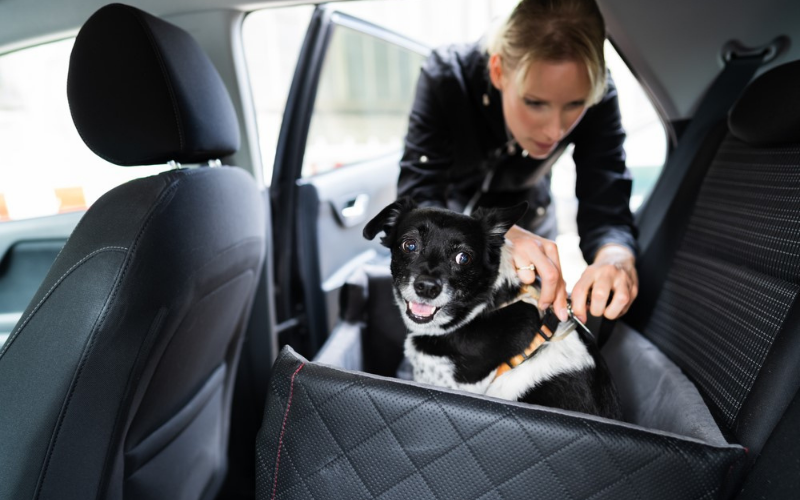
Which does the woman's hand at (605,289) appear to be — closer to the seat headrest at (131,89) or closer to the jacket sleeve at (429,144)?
the jacket sleeve at (429,144)

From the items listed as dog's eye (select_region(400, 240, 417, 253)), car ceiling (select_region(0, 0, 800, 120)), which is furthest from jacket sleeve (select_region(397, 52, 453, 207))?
car ceiling (select_region(0, 0, 800, 120))

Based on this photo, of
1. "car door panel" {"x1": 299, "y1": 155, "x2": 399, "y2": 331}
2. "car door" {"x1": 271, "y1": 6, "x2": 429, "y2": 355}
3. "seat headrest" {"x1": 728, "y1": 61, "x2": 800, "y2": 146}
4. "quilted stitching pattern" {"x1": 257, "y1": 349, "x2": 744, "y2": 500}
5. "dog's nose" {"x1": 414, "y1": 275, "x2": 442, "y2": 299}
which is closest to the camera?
"quilted stitching pattern" {"x1": 257, "y1": 349, "x2": 744, "y2": 500}

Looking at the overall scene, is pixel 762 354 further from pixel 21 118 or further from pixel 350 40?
pixel 350 40

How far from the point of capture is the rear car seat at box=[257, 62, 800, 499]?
0.83 metres

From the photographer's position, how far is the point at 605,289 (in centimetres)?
132

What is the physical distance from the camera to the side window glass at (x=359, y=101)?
2.95 metres

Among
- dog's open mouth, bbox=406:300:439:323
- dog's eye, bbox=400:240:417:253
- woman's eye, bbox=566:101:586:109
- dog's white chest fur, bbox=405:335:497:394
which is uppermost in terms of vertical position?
woman's eye, bbox=566:101:586:109

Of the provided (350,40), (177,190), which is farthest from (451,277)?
(350,40)

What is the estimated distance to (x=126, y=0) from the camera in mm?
1362

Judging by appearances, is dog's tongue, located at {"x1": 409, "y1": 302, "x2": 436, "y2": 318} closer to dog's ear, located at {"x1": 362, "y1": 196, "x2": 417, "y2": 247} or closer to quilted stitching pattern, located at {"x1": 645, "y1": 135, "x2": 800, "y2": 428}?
dog's ear, located at {"x1": 362, "y1": 196, "x2": 417, "y2": 247}

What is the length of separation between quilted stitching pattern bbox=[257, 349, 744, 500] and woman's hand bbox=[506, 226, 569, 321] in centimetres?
49

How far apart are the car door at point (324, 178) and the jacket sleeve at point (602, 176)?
3.85ft

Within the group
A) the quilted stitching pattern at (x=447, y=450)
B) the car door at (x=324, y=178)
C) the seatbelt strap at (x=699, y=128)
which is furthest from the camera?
the car door at (x=324, y=178)

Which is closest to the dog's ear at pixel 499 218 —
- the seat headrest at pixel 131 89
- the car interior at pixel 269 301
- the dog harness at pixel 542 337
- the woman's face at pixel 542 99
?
the dog harness at pixel 542 337
